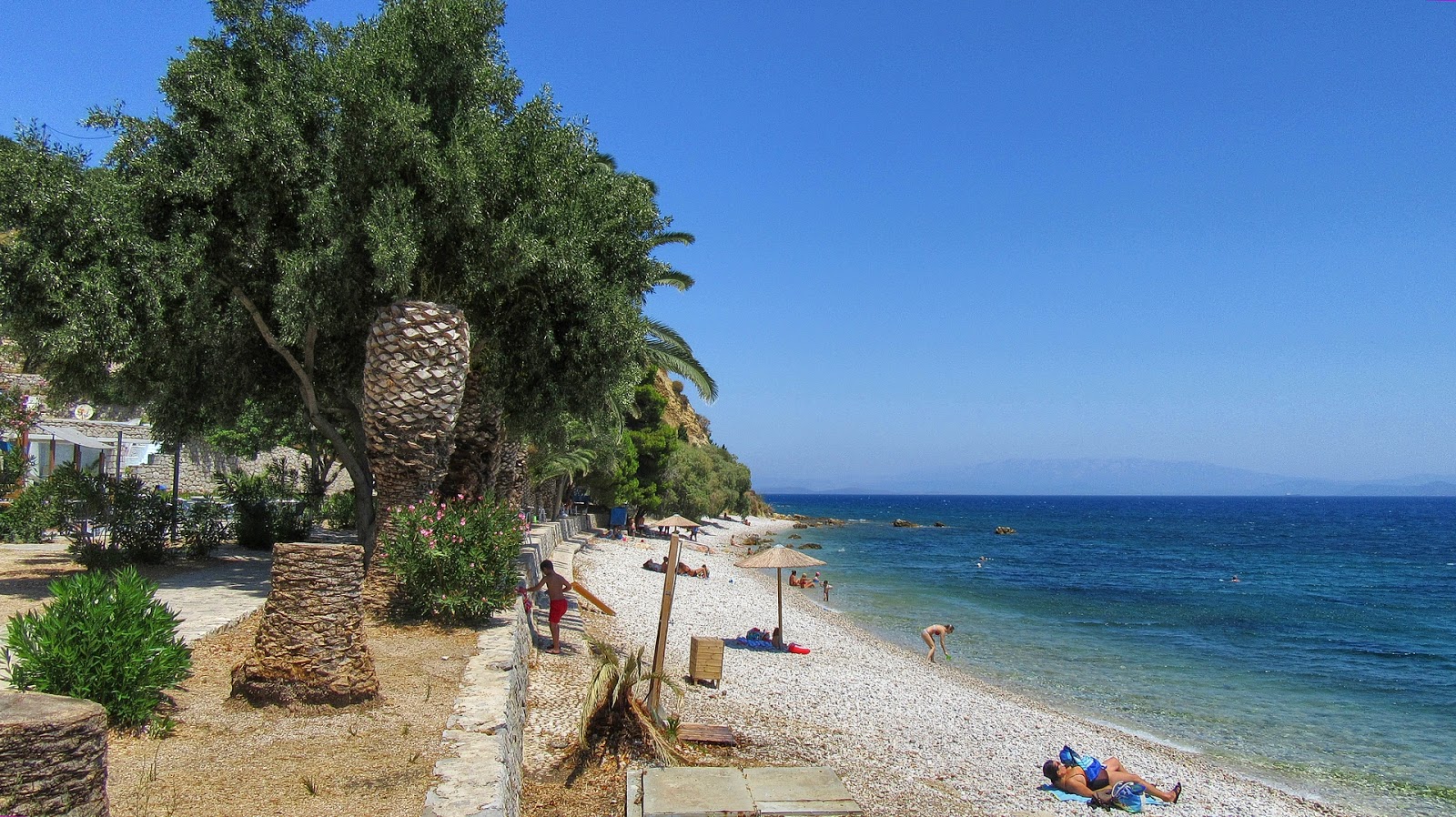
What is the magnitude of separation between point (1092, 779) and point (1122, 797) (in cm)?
35

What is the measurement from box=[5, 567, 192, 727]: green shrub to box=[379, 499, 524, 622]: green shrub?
3934 mm

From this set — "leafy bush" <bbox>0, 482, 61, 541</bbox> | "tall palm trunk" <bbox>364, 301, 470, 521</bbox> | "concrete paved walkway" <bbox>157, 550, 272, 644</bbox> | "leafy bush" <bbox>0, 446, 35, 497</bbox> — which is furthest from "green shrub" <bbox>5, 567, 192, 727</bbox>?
"leafy bush" <bbox>0, 446, 35, 497</bbox>

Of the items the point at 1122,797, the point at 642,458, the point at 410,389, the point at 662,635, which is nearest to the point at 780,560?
the point at 1122,797

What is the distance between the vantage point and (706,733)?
934 cm

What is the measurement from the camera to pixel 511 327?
551 inches

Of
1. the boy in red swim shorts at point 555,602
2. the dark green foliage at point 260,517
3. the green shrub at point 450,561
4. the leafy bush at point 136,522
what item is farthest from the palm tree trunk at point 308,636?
the dark green foliage at point 260,517

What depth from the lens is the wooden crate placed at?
12.4 m

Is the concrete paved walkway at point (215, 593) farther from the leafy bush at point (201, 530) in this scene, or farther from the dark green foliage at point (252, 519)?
the dark green foliage at point (252, 519)

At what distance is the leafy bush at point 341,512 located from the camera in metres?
22.9

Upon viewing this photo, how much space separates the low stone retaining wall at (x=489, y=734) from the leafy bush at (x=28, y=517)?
12420mm

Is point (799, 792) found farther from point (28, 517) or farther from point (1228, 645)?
point (1228, 645)

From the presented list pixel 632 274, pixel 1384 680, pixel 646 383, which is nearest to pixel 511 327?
pixel 632 274

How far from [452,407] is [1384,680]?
21959 millimetres

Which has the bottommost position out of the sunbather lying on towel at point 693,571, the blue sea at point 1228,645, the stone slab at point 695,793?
the blue sea at point 1228,645
